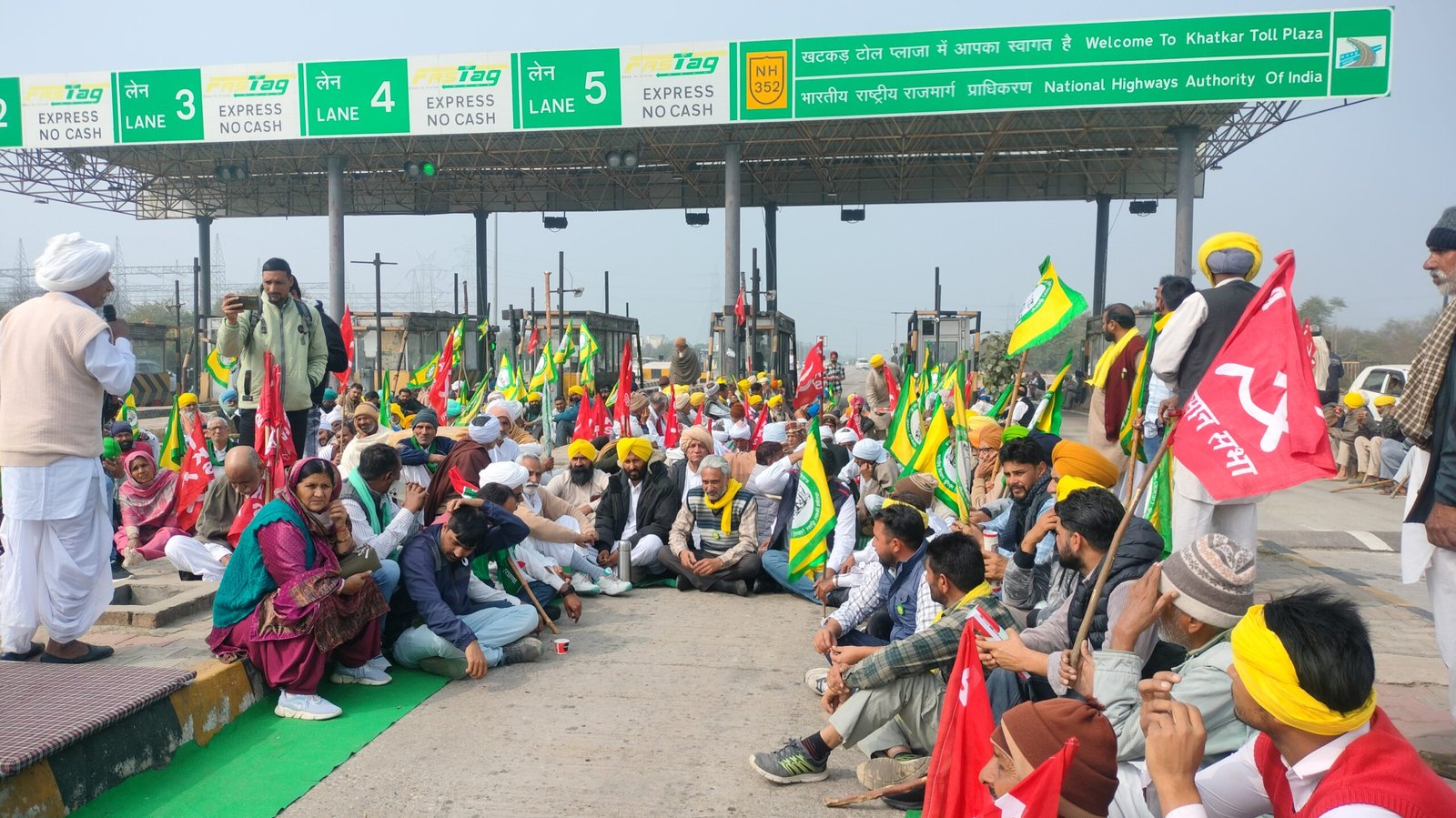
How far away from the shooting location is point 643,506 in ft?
26.0

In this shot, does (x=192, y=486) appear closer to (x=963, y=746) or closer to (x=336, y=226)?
(x=963, y=746)

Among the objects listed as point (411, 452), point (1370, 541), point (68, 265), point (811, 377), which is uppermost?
point (68, 265)

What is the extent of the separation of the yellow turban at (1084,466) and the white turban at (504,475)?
349 centimetres

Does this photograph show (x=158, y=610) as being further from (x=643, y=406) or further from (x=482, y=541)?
(x=643, y=406)

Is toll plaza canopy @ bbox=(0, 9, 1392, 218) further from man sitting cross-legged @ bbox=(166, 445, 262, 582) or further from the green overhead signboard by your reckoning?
man sitting cross-legged @ bbox=(166, 445, 262, 582)

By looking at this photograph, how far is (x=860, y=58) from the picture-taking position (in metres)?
20.5

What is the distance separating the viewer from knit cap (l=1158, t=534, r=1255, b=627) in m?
2.84

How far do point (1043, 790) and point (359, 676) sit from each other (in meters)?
3.75

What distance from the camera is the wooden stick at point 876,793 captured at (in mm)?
3715

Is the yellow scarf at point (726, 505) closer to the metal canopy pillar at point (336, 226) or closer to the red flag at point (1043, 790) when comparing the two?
the red flag at point (1043, 790)

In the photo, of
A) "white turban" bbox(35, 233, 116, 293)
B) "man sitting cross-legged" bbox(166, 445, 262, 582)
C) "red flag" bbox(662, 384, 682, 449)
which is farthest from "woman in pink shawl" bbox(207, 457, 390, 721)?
"red flag" bbox(662, 384, 682, 449)

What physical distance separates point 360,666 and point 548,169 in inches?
1082

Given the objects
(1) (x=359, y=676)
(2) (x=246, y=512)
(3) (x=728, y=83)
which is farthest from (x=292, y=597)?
(3) (x=728, y=83)

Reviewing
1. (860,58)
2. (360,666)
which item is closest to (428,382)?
(860,58)
